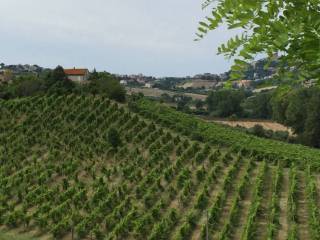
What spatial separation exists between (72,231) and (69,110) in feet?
66.6

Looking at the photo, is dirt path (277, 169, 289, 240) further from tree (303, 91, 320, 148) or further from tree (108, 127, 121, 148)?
tree (303, 91, 320, 148)

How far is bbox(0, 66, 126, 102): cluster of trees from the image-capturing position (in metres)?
42.4

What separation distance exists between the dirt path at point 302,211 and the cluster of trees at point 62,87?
1932cm

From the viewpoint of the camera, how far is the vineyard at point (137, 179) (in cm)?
2119

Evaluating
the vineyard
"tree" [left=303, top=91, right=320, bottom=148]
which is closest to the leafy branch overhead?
the vineyard

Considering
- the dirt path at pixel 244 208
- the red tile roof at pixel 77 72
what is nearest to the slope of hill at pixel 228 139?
the dirt path at pixel 244 208

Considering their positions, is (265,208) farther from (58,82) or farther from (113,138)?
(58,82)

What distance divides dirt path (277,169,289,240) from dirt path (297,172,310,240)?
2.00 ft

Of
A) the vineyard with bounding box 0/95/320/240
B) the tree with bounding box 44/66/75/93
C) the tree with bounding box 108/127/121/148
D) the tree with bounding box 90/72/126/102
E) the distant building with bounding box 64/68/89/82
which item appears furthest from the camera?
the distant building with bounding box 64/68/89/82

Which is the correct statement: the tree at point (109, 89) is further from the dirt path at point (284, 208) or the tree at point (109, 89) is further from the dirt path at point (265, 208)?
the dirt path at point (284, 208)

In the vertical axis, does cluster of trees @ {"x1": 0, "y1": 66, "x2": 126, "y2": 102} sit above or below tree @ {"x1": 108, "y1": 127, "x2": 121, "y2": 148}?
above

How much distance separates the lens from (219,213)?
→ 2238 cm

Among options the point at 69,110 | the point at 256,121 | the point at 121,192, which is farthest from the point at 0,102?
the point at 256,121

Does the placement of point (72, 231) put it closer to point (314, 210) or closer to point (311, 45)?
point (314, 210)
